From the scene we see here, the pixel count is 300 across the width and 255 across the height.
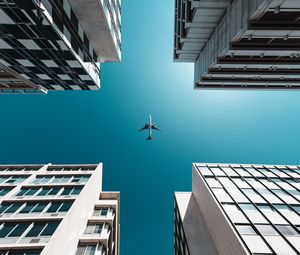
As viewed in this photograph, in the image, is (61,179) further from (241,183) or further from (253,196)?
(253,196)

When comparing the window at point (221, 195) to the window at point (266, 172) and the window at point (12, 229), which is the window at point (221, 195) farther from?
the window at point (12, 229)

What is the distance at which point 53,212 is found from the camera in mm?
23359

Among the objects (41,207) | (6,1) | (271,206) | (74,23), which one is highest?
(74,23)

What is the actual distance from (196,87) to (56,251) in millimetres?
23352

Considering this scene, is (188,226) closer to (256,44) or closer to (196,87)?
(196,87)

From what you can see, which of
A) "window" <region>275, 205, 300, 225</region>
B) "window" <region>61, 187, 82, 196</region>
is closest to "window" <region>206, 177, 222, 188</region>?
"window" <region>275, 205, 300, 225</region>

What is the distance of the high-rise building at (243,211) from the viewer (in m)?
16.3

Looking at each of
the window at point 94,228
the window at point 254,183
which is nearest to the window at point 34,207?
the window at point 94,228

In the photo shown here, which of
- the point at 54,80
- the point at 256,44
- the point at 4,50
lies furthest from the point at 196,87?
the point at 4,50

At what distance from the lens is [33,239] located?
1917 cm

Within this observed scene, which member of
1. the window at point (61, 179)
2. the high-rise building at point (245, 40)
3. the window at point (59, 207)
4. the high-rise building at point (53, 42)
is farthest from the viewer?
the window at point (61, 179)

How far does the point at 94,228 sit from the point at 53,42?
78.1ft

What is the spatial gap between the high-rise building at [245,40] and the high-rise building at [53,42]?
8.30 meters

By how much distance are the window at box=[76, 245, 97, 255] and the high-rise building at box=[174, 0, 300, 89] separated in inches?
924
